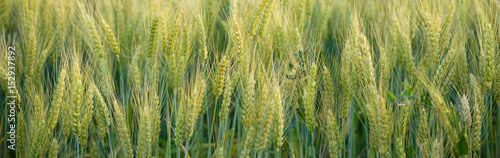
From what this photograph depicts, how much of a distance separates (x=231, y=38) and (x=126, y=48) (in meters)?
0.81

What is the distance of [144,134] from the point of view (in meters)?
1.52

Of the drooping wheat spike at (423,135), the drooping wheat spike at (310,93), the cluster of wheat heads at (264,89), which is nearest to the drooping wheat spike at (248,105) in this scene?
the cluster of wheat heads at (264,89)

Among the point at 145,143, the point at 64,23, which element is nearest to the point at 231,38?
the point at 145,143

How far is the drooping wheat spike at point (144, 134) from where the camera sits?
4.93 ft

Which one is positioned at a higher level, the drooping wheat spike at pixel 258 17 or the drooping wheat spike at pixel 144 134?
the drooping wheat spike at pixel 258 17

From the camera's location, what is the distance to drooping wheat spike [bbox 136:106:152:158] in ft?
4.93

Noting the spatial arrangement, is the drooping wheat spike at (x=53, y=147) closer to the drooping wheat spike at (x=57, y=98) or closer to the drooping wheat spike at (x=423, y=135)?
the drooping wheat spike at (x=57, y=98)

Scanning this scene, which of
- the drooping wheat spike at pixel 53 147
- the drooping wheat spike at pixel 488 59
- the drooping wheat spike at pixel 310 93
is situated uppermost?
the drooping wheat spike at pixel 488 59

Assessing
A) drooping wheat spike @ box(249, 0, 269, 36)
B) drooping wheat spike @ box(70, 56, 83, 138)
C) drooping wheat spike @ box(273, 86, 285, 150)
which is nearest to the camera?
drooping wheat spike @ box(273, 86, 285, 150)

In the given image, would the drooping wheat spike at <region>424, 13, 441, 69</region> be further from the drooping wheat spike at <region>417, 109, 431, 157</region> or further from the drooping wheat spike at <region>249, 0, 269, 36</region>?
the drooping wheat spike at <region>249, 0, 269, 36</region>

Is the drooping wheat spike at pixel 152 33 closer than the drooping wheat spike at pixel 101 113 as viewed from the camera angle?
No

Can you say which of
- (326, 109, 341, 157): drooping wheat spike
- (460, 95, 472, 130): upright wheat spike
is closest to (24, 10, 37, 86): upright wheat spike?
(326, 109, 341, 157): drooping wheat spike

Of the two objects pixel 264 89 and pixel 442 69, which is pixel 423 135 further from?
pixel 264 89

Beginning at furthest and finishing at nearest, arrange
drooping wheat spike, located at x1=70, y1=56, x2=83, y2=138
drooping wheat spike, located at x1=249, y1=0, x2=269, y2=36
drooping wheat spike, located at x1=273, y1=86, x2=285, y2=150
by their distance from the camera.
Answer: drooping wheat spike, located at x1=249, y1=0, x2=269, y2=36 → drooping wheat spike, located at x1=70, y1=56, x2=83, y2=138 → drooping wheat spike, located at x1=273, y1=86, x2=285, y2=150
